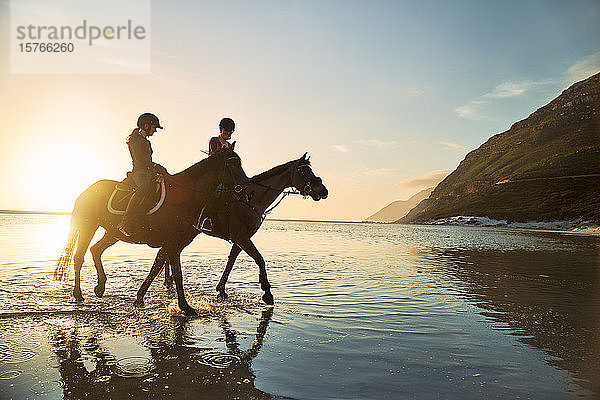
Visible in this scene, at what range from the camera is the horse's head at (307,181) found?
10.9 m

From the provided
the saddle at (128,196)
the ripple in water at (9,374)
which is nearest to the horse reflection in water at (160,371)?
the ripple in water at (9,374)

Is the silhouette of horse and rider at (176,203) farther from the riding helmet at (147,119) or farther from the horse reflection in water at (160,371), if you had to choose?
the horse reflection in water at (160,371)

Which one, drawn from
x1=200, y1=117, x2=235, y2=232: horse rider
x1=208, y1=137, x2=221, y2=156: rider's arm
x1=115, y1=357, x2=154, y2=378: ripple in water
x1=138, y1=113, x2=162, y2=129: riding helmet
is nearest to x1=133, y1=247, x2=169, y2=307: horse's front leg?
x1=200, y1=117, x2=235, y2=232: horse rider

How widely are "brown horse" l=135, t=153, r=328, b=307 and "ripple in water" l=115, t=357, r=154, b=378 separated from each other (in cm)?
403

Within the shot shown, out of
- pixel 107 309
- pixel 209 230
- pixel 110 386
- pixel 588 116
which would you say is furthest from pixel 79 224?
pixel 588 116

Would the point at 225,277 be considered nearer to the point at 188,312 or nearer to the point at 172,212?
the point at 188,312

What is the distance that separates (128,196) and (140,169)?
0.78m

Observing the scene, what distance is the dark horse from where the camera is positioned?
29.1 ft

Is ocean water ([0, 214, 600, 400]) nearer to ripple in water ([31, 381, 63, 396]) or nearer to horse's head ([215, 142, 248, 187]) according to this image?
ripple in water ([31, 381, 63, 396])

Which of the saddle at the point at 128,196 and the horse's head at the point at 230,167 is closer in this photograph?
the saddle at the point at 128,196

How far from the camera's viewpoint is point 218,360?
19.1ft

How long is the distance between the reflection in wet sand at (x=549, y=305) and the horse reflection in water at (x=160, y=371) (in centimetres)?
424

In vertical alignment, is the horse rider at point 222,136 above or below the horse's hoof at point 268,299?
above

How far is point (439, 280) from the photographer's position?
583 inches
